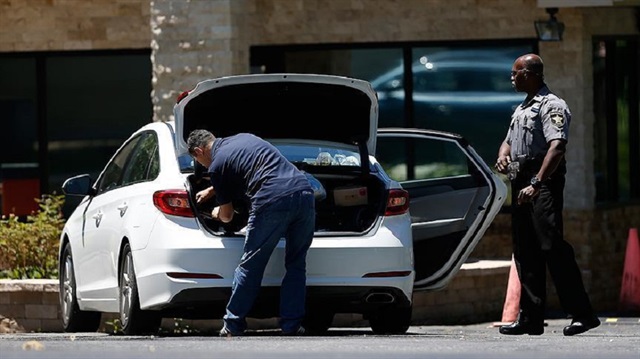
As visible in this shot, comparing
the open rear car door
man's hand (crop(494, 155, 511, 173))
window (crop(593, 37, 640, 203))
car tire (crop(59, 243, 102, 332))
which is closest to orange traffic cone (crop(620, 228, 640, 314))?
window (crop(593, 37, 640, 203))

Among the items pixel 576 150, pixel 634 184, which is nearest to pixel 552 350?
pixel 576 150

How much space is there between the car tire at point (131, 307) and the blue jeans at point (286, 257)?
703 mm

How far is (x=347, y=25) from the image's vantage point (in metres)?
18.7

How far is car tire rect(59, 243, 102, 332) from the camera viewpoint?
13.5m

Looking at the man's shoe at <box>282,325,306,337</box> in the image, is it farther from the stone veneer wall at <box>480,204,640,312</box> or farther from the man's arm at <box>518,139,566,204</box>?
the stone veneer wall at <box>480,204,640,312</box>

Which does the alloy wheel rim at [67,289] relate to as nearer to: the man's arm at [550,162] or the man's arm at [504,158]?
the man's arm at [504,158]

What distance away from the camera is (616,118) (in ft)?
63.5

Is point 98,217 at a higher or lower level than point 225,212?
lower

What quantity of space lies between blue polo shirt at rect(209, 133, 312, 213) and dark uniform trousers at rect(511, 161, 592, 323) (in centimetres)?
153

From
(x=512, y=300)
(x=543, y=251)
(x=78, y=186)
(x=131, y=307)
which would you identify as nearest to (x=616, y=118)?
(x=512, y=300)

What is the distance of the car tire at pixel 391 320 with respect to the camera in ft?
40.7

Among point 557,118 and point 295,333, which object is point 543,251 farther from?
point 295,333

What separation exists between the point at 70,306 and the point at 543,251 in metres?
3.78

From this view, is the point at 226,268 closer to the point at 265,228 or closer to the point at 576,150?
the point at 265,228
